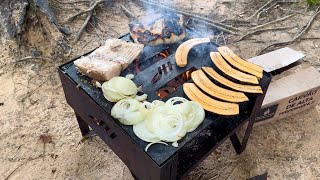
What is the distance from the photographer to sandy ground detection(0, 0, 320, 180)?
3.90 m

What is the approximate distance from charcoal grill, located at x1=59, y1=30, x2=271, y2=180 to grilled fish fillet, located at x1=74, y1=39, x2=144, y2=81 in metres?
0.10

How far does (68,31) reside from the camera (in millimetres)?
6004

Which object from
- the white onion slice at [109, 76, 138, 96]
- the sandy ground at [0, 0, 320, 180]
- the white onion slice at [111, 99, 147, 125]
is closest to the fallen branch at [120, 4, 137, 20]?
the sandy ground at [0, 0, 320, 180]

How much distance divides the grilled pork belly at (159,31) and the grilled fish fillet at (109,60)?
0.19m

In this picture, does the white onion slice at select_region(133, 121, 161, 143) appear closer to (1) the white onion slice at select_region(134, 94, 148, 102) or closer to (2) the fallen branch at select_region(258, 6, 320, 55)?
(1) the white onion slice at select_region(134, 94, 148, 102)

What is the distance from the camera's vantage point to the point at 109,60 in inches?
124

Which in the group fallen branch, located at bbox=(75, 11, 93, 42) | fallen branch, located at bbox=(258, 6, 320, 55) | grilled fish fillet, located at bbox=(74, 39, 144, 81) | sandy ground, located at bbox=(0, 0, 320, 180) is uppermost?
grilled fish fillet, located at bbox=(74, 39, 144, 81)

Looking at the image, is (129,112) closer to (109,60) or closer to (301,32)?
(109,60)

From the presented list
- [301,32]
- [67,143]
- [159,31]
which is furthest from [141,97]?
[301,32]

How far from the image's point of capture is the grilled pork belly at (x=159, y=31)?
11.5ft

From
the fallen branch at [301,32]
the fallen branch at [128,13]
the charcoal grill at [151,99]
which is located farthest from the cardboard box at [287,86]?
the fallen branch at [128,13]

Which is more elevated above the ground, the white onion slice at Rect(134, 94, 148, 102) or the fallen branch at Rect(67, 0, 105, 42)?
the white onion slice at Rect(134, 94, 148, 102)

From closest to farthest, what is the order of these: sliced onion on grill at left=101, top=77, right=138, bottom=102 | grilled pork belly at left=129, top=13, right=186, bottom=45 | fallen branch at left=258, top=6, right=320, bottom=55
Result: sliced onion on grill at left=101, top=77, right=138, bottom=102 → grilled pork belly at left=129, top=13, right=186, bottom=45 → fallen branch at left=258, top=6, right=320, bottom=55

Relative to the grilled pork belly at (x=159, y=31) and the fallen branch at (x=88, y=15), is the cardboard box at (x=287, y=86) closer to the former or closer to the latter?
the grilled pork belly at (x=159, y=31)
